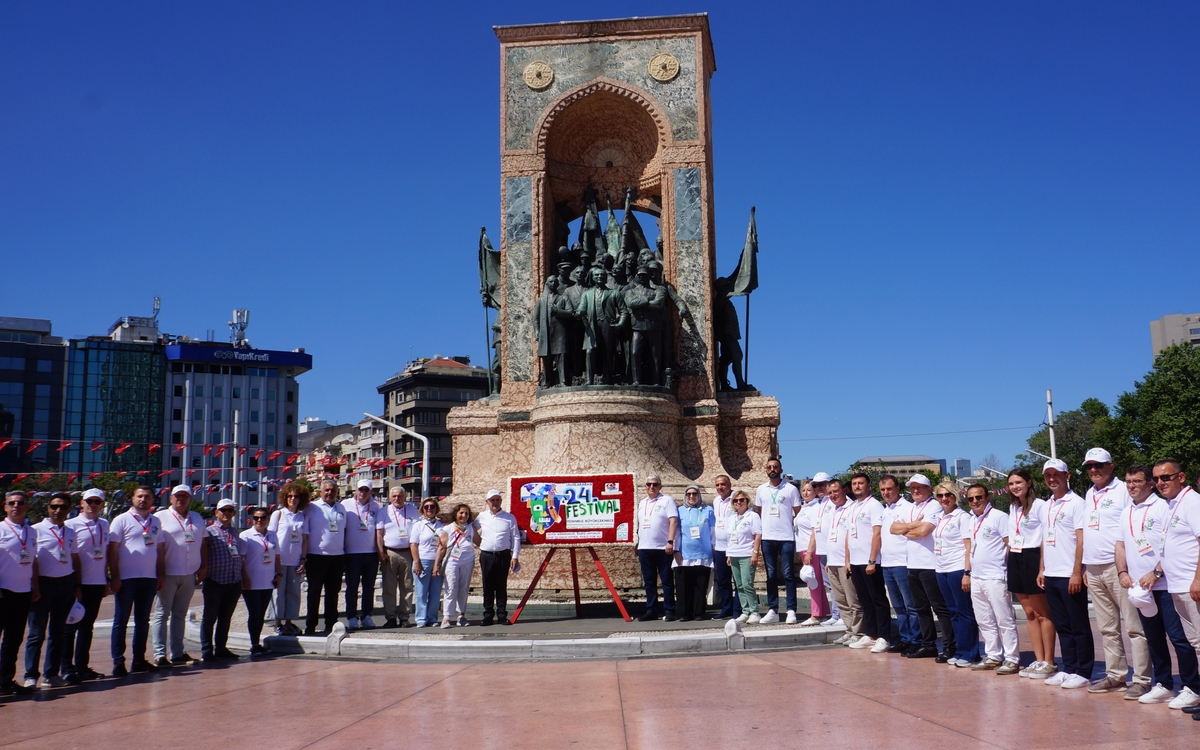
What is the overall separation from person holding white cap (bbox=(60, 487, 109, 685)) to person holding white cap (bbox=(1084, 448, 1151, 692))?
9.03 meters

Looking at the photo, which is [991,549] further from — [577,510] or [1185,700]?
[577,510]

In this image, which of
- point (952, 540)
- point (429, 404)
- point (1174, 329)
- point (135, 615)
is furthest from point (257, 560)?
point (1174, 329)

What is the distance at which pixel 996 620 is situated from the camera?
31.0 ft

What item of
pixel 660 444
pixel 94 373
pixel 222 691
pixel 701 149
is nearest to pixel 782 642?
pixel 222 691

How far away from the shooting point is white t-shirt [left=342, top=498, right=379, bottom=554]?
12.5 meters

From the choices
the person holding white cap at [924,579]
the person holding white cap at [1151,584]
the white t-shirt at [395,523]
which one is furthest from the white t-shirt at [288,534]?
the person holding white cap at [1151,584]

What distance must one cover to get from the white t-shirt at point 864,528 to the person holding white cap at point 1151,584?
316 cm

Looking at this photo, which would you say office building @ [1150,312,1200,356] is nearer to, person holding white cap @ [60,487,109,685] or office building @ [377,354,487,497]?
office building @ [377,354,487,497]

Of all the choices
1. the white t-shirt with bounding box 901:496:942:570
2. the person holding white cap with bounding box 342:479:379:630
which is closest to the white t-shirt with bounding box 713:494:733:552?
the white t-shirt with bounding box 901:496:942:570

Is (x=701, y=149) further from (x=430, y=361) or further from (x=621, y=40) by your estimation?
(x=430, y=361)

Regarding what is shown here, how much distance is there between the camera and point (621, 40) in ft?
65.4

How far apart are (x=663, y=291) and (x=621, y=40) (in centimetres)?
548

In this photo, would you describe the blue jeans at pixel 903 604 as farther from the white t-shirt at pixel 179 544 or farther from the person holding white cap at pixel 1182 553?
the white t-shirt at pixel 179 544

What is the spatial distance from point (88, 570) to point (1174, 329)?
160 meters
